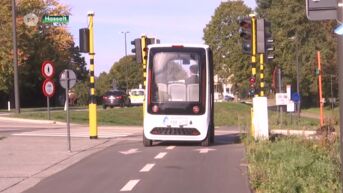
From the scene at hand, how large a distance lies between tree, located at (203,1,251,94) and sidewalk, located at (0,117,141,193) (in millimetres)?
68027

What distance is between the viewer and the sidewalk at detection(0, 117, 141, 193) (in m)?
12.2

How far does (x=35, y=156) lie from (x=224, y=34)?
257 ft

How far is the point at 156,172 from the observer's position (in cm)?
1268

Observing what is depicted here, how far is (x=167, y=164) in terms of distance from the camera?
550 inches

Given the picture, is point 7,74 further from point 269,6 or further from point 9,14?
point 269,6

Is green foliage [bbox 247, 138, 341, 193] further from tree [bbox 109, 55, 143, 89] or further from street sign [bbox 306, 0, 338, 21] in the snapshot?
tree [bbox 109, 55, 143, 89]

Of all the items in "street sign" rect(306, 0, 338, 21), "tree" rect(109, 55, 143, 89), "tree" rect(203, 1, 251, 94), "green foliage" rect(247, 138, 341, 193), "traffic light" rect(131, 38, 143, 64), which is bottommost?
"green foliage" rect(247, 138, 341, 193)

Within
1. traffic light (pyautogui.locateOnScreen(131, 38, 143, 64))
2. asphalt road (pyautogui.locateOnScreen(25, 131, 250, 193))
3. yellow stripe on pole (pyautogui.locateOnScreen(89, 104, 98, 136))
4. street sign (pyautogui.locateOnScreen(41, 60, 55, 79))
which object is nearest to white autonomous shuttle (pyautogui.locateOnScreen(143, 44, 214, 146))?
asphalt road (pyautogui.locateOnScreen(25, 131, 250, 193))

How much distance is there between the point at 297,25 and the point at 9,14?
110 feet

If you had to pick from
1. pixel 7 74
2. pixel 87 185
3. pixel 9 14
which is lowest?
pixel 87 185

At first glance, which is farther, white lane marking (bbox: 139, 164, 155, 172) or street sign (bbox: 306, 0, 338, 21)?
white lane marking (bbox: 139, 164, 155, 172)

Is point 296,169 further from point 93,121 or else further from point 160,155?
point 93,121

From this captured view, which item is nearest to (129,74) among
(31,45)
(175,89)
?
(31,45)

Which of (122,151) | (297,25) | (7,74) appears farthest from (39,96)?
(122,151)
